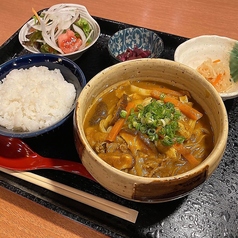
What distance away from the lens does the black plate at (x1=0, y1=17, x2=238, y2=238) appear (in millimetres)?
1417

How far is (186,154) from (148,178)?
308 millimetres

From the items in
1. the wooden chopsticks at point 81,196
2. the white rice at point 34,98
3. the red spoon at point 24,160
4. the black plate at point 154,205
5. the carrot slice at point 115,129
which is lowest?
the black plate at point 154,205

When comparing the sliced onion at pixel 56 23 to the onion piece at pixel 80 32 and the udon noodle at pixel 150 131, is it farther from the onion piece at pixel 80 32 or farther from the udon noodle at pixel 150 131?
the udon noodle at pixel 150 131

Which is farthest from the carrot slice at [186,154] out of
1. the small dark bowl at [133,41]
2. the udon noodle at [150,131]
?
the small dark bowl at [133,41]

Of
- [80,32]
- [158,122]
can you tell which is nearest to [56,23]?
[80,32]

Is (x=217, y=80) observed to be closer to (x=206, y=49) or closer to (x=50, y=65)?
(x=206, y=49)

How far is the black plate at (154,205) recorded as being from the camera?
4.65 feet

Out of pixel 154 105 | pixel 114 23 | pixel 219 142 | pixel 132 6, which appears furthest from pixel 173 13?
pixel 219 142

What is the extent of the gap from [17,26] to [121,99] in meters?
1.69

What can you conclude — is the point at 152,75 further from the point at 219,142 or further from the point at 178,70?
the point at 219,142

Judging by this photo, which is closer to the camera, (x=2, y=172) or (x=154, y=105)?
(x=154, y=105)

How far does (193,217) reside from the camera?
4.77ft

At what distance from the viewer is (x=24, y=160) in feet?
5.35

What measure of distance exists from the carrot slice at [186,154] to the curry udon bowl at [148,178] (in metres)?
0.10
